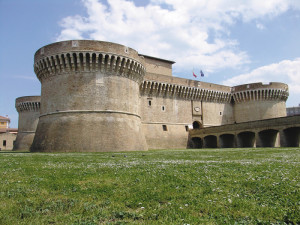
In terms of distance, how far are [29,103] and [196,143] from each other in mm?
28521

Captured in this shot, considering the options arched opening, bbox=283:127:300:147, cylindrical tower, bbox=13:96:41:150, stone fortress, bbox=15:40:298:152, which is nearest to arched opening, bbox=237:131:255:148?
arched opening, bbox=283:127:300:147

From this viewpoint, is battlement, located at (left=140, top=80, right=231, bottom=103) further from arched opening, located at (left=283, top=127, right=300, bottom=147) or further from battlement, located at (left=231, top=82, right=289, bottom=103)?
arched opening, located at (left=283, top=127, right=300, bottom=147)

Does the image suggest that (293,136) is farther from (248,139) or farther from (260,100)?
(260,100)

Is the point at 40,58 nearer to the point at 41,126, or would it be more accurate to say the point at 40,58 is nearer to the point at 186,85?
the point at 41,126

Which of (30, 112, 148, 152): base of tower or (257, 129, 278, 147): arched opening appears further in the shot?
(257, 129, 278, 147): arched opening

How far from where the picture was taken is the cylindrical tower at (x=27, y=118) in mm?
41156

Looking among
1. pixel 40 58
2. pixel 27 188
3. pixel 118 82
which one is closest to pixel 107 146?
pixel 118 82

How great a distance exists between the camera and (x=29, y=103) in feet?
137

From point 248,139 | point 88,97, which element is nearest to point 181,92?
point 248,139

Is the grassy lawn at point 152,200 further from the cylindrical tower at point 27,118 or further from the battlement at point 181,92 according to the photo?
the cylindrical tower at point 27,118

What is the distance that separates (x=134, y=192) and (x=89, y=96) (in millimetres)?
19278

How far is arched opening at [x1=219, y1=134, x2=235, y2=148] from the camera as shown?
34675 mm

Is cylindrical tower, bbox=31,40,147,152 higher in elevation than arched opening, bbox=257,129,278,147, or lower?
higher

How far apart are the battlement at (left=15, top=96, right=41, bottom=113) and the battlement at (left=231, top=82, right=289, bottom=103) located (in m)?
34.3
